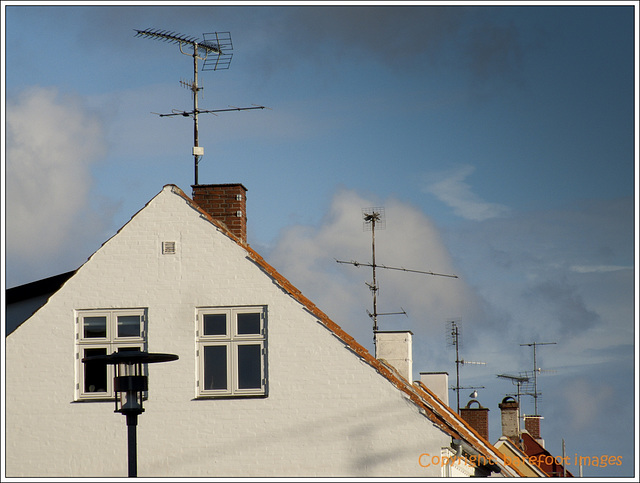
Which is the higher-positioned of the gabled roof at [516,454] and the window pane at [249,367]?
the window pane at [249,367]

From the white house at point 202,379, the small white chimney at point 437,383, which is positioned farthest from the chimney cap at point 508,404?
the white house at point 202,379

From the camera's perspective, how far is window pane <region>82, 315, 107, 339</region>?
787 inches

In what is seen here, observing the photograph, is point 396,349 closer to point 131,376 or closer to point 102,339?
point 102,339

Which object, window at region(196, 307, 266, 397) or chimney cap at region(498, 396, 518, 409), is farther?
chimney cap at region(498, 396, 518, 409)

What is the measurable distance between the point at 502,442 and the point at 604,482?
67.4ft

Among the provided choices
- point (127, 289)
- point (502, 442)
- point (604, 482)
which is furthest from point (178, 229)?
point (502, 442)

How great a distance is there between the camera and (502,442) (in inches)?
1444

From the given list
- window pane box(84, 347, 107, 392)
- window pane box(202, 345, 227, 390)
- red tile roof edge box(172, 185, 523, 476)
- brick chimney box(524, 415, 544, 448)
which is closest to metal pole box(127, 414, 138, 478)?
window pane box(202, 345, 227, 390)

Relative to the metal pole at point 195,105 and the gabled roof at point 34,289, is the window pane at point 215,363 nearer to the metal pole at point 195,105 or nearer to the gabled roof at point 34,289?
the metal pole at point 195,105

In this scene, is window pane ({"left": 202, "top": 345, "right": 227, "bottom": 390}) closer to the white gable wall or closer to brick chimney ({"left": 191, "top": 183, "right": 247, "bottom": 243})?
the white gable wall

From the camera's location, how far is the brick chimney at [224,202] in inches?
832

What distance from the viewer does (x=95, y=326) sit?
65.7 feet

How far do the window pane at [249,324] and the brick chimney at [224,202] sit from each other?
193 centimetres

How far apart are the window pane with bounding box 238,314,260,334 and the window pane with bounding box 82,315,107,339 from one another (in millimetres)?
2642
